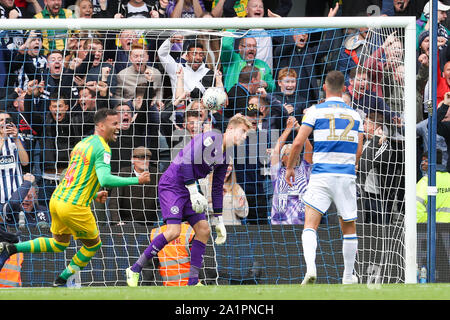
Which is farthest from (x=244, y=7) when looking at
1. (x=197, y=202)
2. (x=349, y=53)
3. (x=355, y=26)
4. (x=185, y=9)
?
(x=197, y=202)

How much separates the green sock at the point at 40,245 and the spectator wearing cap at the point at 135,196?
1223mm

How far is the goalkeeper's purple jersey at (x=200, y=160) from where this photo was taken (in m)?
7.98

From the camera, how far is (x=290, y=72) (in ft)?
31.3

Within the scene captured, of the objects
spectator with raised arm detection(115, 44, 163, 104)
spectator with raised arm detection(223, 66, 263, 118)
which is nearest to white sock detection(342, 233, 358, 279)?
spectator with raised arm detection(223, 66, 263, 118)

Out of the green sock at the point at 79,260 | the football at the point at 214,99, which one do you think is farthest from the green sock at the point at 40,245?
the football at the point at 214,99

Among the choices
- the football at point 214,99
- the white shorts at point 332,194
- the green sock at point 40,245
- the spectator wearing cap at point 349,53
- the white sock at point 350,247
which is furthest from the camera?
the spectator wearing cap at point 349,53

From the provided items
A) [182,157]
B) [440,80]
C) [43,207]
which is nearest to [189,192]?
[182,157]

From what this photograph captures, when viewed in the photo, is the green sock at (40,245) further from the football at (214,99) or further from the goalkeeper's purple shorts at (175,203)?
the football at (214,99)

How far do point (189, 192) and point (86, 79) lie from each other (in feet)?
7.84

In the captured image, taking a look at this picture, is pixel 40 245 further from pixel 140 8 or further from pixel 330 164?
pixel 140 8

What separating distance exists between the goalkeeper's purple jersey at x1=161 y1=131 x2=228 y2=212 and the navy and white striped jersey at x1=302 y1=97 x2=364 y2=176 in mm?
1395

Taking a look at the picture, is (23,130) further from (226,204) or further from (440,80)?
(440,80)

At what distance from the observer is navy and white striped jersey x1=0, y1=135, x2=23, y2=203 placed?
9078mm

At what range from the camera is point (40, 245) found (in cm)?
Result: 786
